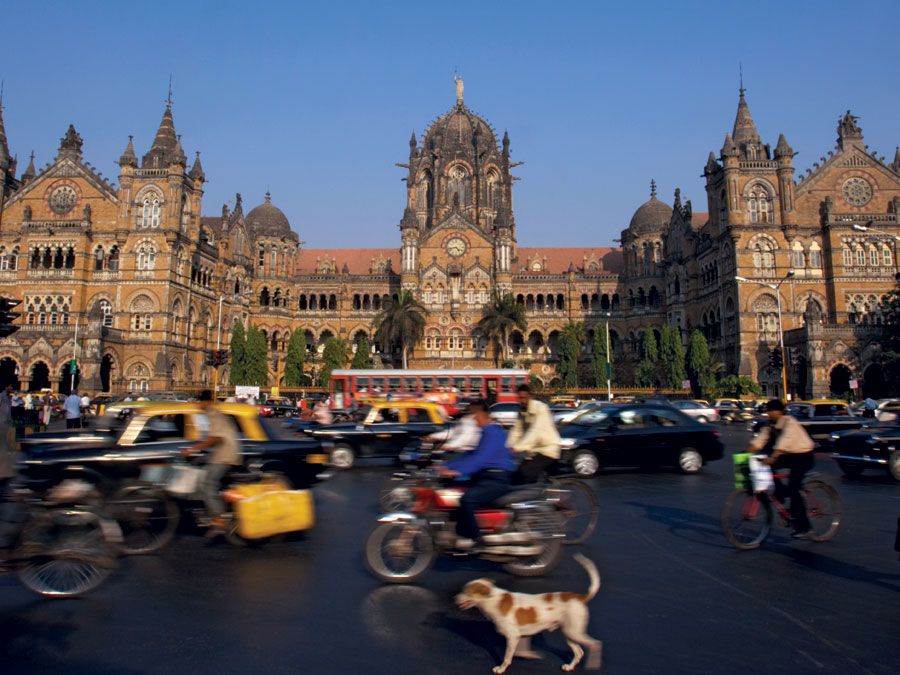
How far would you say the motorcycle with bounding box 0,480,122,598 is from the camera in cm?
654

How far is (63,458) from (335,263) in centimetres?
6803

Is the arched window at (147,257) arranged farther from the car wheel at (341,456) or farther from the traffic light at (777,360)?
the traffic light at (777,360)

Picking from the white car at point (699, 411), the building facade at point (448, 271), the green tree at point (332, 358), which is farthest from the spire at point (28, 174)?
the white car at point (699, 411)

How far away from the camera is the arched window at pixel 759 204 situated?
5134cm

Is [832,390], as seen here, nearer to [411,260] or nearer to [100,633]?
[411,260]

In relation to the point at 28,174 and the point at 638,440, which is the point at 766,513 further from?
the point at 28,174

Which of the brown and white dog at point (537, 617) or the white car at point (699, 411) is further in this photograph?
the white car at point (699, 411)

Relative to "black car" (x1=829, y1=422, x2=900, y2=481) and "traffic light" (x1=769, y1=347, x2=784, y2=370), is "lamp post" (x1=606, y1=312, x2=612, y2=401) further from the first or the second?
"black car" (x1=829, y1=422, x2=900, y2=481)

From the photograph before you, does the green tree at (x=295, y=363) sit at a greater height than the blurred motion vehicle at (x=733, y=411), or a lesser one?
greater

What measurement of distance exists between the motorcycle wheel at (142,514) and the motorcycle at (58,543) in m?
0.97

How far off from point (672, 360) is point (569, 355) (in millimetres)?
9153

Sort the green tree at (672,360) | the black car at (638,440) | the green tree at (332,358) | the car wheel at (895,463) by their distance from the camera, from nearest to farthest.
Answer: the car wheel at (895,463) → the black car at (638,440) → the green tree at (672,360) → the green tree at (332,358)

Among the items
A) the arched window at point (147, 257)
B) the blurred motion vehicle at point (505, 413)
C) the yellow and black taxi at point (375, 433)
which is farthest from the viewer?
the arched window at point (147, 257)

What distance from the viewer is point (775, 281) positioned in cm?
4997
